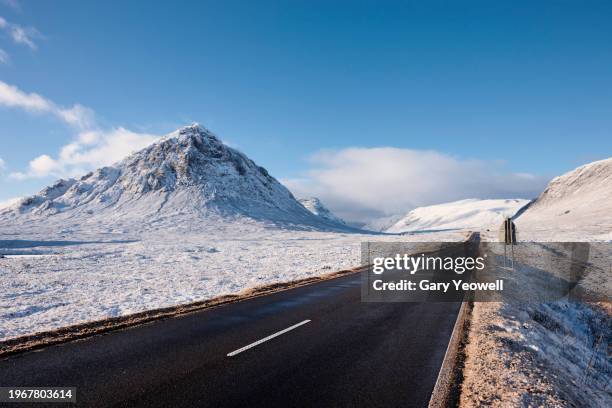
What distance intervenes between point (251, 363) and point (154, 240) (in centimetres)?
7946

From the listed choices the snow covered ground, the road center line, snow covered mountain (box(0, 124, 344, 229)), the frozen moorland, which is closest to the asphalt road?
the road center line

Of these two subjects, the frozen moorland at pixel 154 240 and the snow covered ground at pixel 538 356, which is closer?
the snow covered ground at pixel 538 356

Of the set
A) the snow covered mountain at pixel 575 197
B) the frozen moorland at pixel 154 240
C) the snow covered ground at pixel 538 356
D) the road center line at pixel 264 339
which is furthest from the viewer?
the snow covered mountain at pixel 575 197

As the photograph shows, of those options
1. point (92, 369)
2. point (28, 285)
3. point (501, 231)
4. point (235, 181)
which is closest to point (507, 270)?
point (501, 231)

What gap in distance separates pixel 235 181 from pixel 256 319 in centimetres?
17392

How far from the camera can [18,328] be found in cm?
1010

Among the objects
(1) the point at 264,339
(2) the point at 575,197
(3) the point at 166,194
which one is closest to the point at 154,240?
(1) the point at 264,339

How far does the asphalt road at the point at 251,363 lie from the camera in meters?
5.78

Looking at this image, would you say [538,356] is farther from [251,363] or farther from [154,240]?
[154,240]

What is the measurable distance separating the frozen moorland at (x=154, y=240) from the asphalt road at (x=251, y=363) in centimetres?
349

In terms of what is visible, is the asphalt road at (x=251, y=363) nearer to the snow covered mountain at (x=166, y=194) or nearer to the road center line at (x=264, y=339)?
the road center line at (x=264, y=339)

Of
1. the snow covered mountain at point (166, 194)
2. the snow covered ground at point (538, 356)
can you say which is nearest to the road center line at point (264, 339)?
the snow covered ground at point (538, 356)

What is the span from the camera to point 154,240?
261 feet

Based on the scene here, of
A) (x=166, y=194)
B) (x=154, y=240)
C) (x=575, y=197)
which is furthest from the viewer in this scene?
(x=575, y=197)
